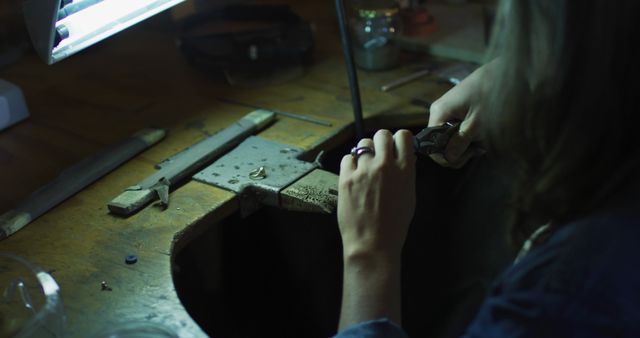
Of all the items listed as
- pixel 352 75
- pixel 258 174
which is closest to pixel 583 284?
pixel 258 174

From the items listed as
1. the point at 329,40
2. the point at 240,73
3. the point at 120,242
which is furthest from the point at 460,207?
the point at 120,242

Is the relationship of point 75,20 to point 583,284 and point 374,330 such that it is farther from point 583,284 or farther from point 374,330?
point 583,284

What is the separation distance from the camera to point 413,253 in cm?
166

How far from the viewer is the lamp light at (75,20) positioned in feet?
3.24

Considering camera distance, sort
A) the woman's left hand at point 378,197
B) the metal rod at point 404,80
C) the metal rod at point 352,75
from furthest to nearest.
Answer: the metal rod at point 404,80, the metal rod at point 352,75, the woman's left hand at point 378,197

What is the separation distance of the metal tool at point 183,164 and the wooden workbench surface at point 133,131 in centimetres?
2

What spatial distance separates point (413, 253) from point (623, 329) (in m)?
0.99

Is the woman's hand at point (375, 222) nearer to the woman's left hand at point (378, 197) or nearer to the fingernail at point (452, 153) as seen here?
the woman's left hand at point (378, 197)

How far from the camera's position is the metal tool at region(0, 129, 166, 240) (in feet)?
3.43

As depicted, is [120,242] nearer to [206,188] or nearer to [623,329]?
[206,188]

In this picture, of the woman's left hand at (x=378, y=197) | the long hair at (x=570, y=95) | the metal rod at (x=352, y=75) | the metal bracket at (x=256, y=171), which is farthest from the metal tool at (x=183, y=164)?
the long hair at (x=570, y=95)

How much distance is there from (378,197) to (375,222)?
0.03m

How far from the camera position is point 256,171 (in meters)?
1.13

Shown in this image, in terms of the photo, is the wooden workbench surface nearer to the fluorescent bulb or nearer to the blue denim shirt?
the fluorescent bulb
